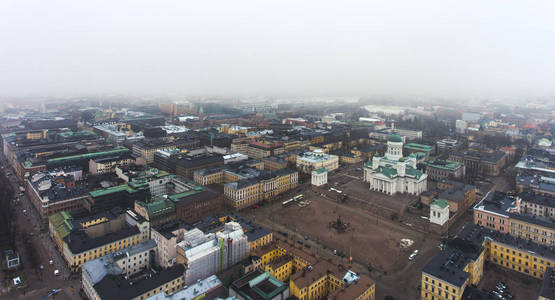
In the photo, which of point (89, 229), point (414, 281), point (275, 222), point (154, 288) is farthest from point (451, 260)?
point (89, 229)

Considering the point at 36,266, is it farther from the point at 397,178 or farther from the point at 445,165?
the point at 445,165

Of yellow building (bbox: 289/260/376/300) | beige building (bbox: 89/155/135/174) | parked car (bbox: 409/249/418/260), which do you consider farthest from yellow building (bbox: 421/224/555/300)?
beige building (bbox: 89/155/135/174)

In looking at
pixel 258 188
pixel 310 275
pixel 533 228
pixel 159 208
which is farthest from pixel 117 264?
pixel 533 228

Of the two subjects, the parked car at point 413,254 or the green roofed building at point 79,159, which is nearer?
the parked car at point 413,254

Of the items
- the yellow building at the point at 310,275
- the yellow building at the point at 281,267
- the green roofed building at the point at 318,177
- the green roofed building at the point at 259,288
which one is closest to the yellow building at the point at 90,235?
the yellow building at the point at 310,275

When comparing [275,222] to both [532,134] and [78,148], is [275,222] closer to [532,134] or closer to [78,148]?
[78,148]

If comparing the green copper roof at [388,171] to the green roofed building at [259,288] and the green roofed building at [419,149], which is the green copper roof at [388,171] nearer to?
the green roofed building at [419,149]

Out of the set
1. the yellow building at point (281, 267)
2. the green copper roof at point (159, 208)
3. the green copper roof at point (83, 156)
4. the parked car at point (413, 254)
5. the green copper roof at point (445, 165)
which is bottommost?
the parked car at point (413, 254)

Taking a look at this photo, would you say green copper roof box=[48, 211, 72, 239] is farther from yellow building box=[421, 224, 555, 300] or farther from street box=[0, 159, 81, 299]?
yellow building box=[421, 224, 555, 300]
